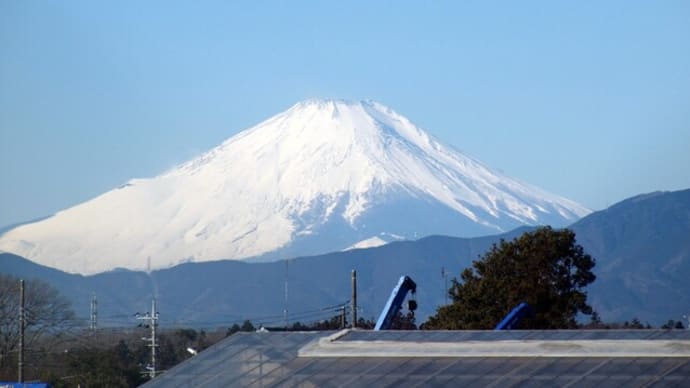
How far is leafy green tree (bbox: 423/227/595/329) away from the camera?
271 ft

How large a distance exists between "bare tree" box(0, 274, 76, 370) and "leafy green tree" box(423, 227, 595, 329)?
3274 cm

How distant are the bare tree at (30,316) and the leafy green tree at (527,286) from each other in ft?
107

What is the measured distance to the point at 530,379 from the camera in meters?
39.1

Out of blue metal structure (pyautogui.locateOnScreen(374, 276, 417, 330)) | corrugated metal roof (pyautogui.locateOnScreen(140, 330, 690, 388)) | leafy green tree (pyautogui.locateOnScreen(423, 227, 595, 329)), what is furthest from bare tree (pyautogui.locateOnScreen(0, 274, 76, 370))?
corrugated metal roof (pyautogui.locateOnScreen(140, 330, 690, 388))

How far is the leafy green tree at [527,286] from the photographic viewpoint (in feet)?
271

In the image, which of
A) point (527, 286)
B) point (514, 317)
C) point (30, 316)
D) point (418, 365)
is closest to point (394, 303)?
point (514, 317)

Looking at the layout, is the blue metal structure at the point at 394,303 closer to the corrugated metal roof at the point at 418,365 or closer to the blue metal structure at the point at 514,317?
the blue metal structure at the point at 514,317

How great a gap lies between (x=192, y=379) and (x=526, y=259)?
4462 centimetres

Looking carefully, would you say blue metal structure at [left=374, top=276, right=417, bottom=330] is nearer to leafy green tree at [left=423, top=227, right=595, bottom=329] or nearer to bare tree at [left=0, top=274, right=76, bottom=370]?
leafy green tree at [left=423, top=227, right=595, bottom=329]

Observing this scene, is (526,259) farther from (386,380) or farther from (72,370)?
(386,380)

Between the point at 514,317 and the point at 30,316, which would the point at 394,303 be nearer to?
the point at 514,317

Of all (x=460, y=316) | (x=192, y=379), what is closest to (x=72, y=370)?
(x=460, y=316)

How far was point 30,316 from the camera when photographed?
381 feet

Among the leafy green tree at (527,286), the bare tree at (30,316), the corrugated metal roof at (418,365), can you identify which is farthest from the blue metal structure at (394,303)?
the bare tree at (30,316)
